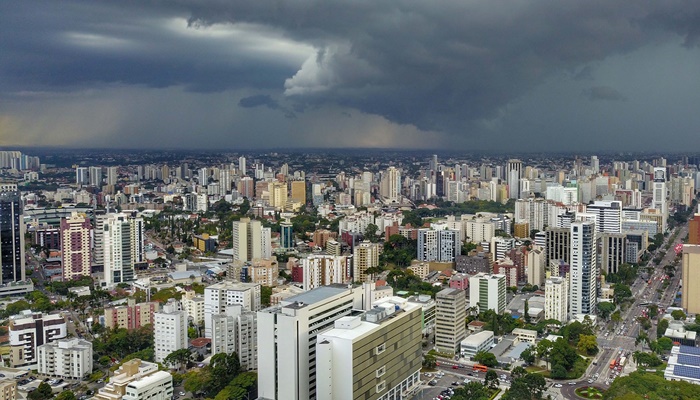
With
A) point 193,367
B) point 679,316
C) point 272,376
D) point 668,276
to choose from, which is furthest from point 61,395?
point 668,276

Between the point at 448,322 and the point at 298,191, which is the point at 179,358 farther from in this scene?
the point at 298,191

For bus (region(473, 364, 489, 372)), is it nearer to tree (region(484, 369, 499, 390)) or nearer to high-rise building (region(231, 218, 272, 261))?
tree (region(484, 369, 499, 390))

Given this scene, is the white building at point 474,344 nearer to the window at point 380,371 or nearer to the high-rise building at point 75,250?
the window at point 380,371

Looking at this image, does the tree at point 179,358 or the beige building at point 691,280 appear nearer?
the tree at point 179,358

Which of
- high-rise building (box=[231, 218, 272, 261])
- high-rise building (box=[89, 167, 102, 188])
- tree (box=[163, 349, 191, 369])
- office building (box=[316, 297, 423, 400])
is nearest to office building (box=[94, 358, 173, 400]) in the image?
tree (box=[163, 349, 191, 369])

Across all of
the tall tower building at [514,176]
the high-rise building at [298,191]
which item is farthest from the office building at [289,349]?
the tall tower building at [514,176]

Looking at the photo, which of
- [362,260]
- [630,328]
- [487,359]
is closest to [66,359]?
[487,359]
